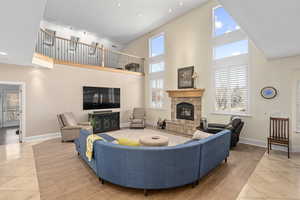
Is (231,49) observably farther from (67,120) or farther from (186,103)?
(67,120)

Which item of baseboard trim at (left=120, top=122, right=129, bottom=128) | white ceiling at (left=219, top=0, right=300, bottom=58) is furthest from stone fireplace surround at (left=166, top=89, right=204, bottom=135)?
white ceiling at (left=219, top=0, right=300, bottom=58)

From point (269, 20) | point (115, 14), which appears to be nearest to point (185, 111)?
point (269, 20)

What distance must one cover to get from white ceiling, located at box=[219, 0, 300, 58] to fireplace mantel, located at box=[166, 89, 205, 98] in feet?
9.17

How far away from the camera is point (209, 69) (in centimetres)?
566

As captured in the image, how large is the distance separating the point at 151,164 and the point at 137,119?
5.17 metres

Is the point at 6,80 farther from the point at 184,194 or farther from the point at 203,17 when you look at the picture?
the point at 203,17

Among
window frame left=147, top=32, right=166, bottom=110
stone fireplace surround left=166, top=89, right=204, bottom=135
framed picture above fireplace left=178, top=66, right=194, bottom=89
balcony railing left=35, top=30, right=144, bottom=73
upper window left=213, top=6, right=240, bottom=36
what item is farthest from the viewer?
window frame left=147, top=32, right=166, bottom=110

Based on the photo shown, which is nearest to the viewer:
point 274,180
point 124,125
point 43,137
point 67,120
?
point 274,180

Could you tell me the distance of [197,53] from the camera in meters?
6.06

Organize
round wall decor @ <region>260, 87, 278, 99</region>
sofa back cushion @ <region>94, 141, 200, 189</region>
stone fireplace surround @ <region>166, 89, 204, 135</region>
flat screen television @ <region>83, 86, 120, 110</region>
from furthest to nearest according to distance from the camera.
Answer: flat screen television @ <region>83, 86, 120, 110</region> < stone fireplace surround @ <region>166, 89, 204, 135</region> < round wall decor @ <region>260, 87, 278, 99</region> < sofa back cushion @ <region>94, 141, 200, 189</region>

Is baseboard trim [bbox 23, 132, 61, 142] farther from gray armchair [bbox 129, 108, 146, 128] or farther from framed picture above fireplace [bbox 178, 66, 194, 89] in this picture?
framed picture above fireplace [bbox 178, 66, 194, 89]

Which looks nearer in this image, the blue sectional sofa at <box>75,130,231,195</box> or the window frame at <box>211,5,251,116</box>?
the blue sectional sofa at <box>75,130,231,195</box>

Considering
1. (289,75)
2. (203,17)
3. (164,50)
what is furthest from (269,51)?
(164,50)

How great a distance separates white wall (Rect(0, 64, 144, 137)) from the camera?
197 inches
